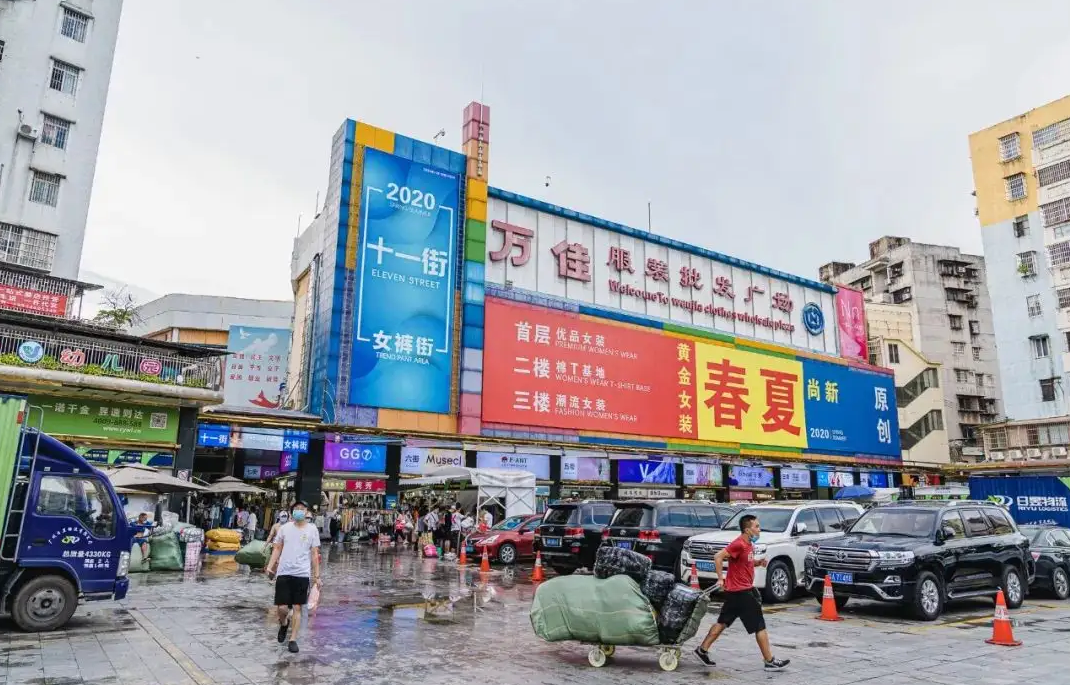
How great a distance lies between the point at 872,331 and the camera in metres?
65.6

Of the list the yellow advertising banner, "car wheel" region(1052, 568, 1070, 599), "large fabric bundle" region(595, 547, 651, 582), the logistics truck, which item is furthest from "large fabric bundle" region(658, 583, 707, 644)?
the yellow advertising banner

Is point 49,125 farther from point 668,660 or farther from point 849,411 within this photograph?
point 849,411

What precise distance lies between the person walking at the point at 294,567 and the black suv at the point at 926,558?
8187mm

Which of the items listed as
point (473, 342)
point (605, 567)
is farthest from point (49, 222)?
point (605, 567)

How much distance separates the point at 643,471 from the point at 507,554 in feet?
43.2

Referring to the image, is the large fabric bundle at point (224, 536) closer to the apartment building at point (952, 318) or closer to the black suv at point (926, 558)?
the black suv at point (926, 558)

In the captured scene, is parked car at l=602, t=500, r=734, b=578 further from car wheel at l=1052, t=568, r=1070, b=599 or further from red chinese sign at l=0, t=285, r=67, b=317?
red chinese sign at l=0, t=285, r=67, b=317

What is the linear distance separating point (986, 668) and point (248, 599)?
441 inches

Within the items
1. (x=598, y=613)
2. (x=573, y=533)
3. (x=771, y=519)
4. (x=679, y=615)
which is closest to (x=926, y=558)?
(x=771, y=519)

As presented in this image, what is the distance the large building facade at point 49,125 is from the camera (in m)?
32.7

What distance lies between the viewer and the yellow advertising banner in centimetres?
3775

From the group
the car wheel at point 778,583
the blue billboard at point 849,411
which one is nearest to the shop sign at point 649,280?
the blue billboard at point 849,411

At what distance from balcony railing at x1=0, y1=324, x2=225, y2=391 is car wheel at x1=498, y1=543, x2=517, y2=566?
9708mm

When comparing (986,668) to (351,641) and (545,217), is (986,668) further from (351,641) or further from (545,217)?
(545,217)
